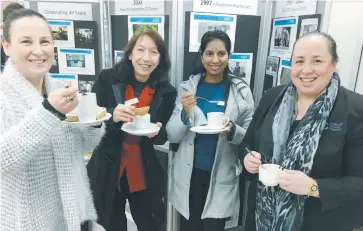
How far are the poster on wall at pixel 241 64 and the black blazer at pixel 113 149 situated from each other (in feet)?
1.80

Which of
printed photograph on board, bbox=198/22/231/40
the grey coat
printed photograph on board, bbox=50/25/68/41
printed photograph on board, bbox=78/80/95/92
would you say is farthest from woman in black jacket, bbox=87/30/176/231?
printed photograph on board, bbox=50/25/68/41

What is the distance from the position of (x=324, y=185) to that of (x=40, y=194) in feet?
3.89

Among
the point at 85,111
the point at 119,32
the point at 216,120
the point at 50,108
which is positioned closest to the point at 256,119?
the point at 216,120

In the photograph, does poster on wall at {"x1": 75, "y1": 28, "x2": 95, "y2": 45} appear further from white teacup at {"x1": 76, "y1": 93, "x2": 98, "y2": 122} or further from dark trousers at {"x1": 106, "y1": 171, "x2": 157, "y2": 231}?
dark trousers at {"x1": 106, "y1": 171, "x2": 157, "y2": 231}

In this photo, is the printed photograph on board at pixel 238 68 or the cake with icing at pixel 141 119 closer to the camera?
the cake with icing at pixel 141 119

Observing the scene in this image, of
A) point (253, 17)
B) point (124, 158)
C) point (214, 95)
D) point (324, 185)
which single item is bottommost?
point (124, 158)

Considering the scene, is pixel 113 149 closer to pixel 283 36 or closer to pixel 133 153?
pixel 133 153

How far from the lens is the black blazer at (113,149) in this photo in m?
1.75

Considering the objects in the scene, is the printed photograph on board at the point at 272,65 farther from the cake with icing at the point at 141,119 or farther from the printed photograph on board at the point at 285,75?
the cake with icing at the point at 141,119

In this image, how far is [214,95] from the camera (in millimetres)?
1790

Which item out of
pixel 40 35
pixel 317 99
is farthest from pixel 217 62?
pixel 40 35

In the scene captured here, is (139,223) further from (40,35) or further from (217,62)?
(40,35)

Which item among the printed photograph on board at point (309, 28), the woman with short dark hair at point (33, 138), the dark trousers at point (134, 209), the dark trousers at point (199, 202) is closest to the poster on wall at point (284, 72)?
the printed photograph on board at point (309, 28)

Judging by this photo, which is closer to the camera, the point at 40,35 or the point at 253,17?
the point at 40,35
